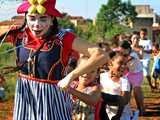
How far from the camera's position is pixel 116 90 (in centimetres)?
658

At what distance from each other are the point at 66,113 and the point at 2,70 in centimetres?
Result: 64

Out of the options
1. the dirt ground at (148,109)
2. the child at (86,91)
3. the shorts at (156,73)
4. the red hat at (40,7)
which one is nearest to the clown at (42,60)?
the red hat at (40,7)

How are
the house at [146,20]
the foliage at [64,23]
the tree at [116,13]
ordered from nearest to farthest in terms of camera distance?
the foliage at [64,23] → the tree at [116,13] → the house at [146,20]

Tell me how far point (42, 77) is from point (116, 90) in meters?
2.63

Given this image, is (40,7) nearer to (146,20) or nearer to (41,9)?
(41,9)

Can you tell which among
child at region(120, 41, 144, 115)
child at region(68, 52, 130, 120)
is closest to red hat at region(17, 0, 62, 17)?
child at region(68, 52, 130, 120)

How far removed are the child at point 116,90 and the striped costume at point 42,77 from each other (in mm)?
1954

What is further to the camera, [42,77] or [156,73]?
[156,73]

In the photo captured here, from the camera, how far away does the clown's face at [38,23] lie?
13.2 feet

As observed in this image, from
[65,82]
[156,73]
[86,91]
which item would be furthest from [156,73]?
[65,82]

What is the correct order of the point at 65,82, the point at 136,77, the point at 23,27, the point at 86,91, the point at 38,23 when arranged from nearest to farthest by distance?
1. the point at 65,82
2. the point at 38,23
3. the point at 23,27
4. the point at 86,91
5. the point at 136,77

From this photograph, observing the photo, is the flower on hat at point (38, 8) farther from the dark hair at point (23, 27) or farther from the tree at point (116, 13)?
the tree at point (116, 13)

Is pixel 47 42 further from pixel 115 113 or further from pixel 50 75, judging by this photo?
pixel 115 113

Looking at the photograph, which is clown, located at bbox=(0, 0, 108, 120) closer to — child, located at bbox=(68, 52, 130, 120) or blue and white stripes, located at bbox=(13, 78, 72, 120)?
blue and white stripes, located at bbox=(13, 78, 72, 120)
